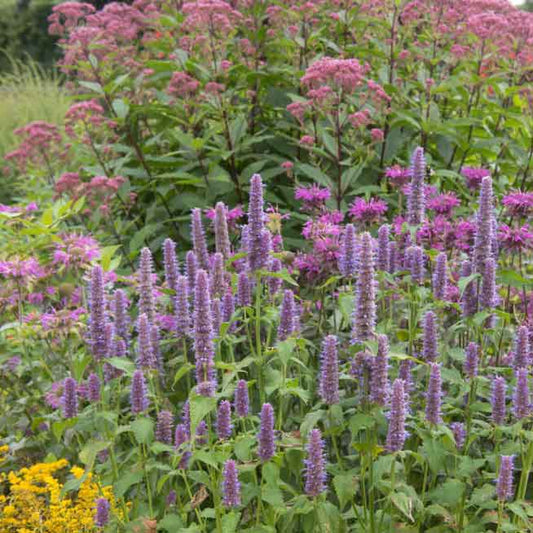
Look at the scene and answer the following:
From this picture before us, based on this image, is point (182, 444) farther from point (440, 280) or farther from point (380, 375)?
point (440, 280)

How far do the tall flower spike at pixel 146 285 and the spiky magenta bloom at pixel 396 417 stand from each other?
3.32ft

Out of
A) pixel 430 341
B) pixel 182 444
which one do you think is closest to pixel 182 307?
pixel 182 444

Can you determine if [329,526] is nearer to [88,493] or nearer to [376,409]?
[376,409]

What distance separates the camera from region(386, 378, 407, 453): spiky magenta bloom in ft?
8.01

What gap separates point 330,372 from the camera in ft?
8.52

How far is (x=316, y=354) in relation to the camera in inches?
149

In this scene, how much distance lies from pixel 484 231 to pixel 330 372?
2.65 ft

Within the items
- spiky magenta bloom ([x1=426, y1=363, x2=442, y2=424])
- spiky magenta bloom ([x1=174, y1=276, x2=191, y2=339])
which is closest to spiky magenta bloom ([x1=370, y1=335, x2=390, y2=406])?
spiky magenta bloom ([x1=426, y1=363, x2=442, y2=424])

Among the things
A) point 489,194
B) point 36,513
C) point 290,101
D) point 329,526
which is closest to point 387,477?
point 329,526

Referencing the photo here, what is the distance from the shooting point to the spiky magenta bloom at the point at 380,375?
8.13ft

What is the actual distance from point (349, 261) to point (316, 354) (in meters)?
0.88

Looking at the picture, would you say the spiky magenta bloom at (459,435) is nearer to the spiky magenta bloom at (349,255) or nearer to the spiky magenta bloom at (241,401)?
the spiky magenta bloom at (349,255)

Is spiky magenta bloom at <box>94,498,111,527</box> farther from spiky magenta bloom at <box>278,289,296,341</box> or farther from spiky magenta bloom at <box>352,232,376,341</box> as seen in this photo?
spiky magenta bloom at <box>352,232,376,341</box>

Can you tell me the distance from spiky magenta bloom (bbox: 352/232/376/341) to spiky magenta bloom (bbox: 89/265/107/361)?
2.98ft
